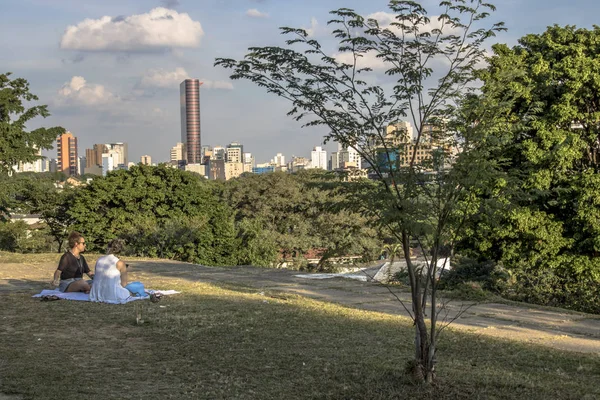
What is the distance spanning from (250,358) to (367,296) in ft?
16.1

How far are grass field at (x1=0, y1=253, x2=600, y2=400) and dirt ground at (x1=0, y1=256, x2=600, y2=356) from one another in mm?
631

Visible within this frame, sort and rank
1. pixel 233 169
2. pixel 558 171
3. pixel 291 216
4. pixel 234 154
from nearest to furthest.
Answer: pixel 558 171 → pixel 291 216 → pixel 233 169 → pixel 234 154

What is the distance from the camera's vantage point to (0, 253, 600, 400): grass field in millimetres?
4727

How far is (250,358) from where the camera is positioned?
18.8 feet

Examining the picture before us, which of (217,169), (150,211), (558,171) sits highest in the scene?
(217,169)

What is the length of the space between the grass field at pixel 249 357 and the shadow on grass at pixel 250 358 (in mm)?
11

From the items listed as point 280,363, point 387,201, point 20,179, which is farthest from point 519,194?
point 20,179

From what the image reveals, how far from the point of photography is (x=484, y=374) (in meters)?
5.19

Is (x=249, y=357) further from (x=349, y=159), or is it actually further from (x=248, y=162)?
Answer: (x=248, y=162)

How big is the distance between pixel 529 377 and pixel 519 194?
152cm

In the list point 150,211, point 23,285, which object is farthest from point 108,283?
point 150,211

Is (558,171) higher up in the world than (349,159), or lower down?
higher up

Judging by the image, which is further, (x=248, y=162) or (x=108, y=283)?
(x=248, y=162)

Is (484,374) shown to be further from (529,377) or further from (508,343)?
(508,343)
